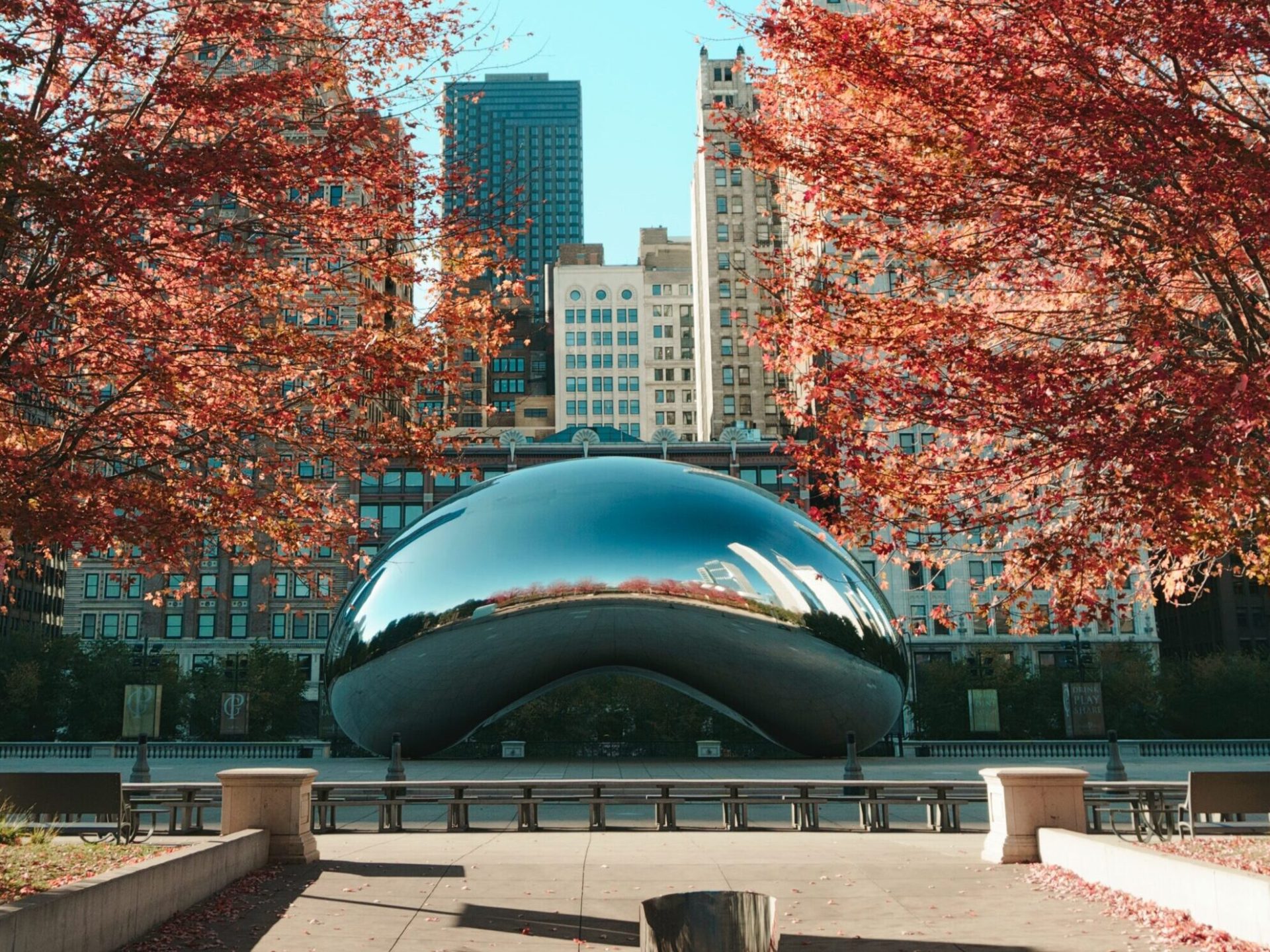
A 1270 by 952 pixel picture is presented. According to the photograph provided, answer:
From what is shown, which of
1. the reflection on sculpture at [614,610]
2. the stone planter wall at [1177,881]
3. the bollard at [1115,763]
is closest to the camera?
the stone planter wall at [1177,881]

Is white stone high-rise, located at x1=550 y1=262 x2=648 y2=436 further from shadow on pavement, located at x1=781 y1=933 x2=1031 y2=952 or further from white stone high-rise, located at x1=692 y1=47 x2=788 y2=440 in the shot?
shadow on pavement, located at x1=781 y1=933 x2=1031 y2=952

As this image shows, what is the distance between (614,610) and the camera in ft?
72.2

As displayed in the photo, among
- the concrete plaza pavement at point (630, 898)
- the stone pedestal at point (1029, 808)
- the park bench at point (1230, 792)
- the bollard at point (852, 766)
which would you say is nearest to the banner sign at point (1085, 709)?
the bollard at point (852, 766)

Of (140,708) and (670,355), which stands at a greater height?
(670,355)

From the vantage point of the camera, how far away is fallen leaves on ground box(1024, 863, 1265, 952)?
7973mm

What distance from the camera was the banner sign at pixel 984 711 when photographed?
38.8 meters

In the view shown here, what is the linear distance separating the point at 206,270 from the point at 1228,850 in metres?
11.5

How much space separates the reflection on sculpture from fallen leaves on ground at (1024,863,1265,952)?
34.1ft

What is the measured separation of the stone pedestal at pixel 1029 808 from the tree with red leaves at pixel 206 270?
6914 mm

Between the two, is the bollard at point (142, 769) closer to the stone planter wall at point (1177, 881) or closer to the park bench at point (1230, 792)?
the stone planter wall at point (1177, 881)

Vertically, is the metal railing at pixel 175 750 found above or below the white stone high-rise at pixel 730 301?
below

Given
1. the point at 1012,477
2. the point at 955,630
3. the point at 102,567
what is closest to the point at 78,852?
the point at 1012,477

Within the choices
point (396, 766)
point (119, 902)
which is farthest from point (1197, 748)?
point (119, 902)

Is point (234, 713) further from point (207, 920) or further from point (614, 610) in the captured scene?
point (207, 920)
